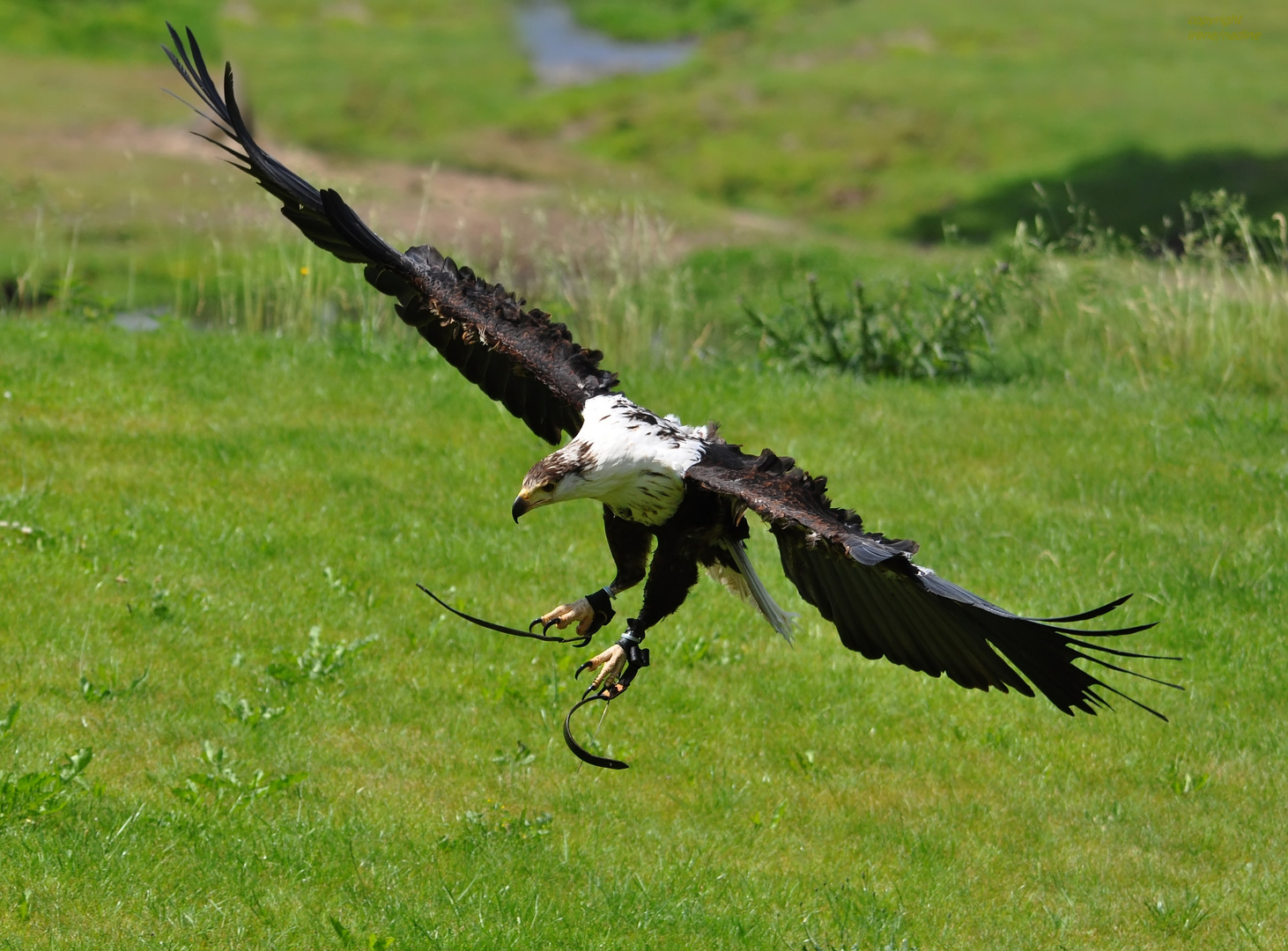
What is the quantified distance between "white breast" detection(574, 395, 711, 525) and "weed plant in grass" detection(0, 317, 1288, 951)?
1.46 meters

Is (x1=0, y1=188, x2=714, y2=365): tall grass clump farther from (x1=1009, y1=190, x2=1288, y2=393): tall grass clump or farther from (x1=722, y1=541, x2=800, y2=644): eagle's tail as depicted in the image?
(x1=722, y1=541, x2=800, y2=644): eagle's tail

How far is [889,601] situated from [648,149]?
22.1m

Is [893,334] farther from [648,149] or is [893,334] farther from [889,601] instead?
[648,149]

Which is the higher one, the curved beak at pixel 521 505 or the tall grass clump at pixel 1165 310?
the curved beak at pixel 521 505

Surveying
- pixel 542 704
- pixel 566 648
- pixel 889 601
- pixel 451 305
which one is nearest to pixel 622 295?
pixel 566 648

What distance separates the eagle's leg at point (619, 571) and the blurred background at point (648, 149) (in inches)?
244

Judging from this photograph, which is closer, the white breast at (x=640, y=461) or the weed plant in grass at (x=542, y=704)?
the white breast at (x=640, y=461)

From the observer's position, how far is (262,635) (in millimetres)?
6414

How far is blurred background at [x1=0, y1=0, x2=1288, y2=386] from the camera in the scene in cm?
1176

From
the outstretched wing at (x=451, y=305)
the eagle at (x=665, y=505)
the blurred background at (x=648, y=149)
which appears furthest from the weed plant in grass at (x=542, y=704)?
the blurred background at (x=648, y=149)

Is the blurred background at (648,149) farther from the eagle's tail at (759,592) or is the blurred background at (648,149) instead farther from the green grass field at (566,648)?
the eagle's tail at (759,592)

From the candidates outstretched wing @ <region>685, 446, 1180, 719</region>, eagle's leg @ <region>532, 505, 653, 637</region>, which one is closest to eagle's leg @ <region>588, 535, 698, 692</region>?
eagle's leg @ <region>532, 505, 653, 637</region>

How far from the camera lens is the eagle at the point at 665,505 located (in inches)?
139

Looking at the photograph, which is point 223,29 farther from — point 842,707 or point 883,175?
point 842,707
